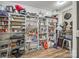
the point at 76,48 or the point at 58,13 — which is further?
the point at 58,13

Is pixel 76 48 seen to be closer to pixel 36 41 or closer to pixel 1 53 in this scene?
pixel 1 53

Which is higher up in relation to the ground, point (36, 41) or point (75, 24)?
point (75, 24)

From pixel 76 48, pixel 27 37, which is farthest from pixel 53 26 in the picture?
pixel 76 48

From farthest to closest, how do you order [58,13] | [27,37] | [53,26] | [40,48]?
1. [58,13]
2. [53,26]
3. [40,48]
4. [27,37]

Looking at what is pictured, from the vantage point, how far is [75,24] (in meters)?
1.01

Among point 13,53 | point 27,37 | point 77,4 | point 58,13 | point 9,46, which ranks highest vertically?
point 58,13

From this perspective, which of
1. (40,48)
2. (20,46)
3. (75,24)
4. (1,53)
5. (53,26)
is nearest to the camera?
(75,24)

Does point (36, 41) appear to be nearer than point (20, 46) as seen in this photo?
No

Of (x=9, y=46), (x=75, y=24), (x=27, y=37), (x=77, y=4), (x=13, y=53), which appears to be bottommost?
(x=13, y=53)

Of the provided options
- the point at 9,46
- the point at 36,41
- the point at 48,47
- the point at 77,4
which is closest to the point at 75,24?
the point at 77,4

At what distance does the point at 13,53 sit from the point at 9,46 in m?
0.27

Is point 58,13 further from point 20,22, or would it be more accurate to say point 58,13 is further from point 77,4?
point 77,4

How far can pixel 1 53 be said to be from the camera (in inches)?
125

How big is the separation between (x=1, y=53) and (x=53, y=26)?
2.63 metres
